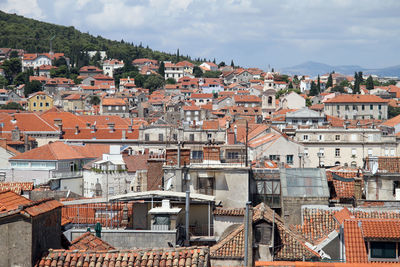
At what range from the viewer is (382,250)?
16.3 metres

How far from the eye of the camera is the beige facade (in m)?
76.1

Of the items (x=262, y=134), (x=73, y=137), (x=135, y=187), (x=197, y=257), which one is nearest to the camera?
(x=197, y=257)

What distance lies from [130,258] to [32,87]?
169868 mm

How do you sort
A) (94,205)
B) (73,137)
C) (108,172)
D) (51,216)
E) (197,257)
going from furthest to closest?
(73,137) < (108,172) < (94,205) < (51,216) < (197,257)

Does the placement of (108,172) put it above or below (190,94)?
below

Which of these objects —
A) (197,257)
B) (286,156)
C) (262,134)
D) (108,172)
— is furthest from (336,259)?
(262,134)

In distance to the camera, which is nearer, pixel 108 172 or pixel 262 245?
pixel 262 245

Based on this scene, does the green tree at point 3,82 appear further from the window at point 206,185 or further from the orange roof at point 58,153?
the window at point 206,185

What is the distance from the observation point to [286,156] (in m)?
61.0

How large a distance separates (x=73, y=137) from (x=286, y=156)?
3365cm

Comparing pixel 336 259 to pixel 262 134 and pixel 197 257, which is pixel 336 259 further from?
pixel 262 134

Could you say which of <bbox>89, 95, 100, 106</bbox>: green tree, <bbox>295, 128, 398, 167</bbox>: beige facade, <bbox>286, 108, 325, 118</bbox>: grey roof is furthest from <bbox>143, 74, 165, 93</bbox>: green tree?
<bbox>295, 128, 398, 167</bbox>: beige facade

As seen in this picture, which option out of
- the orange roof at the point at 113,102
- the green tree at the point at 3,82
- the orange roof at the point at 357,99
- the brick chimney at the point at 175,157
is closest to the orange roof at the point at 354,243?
the brick chimney at the point at 175,157

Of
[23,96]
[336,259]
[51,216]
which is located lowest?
[336,259]
